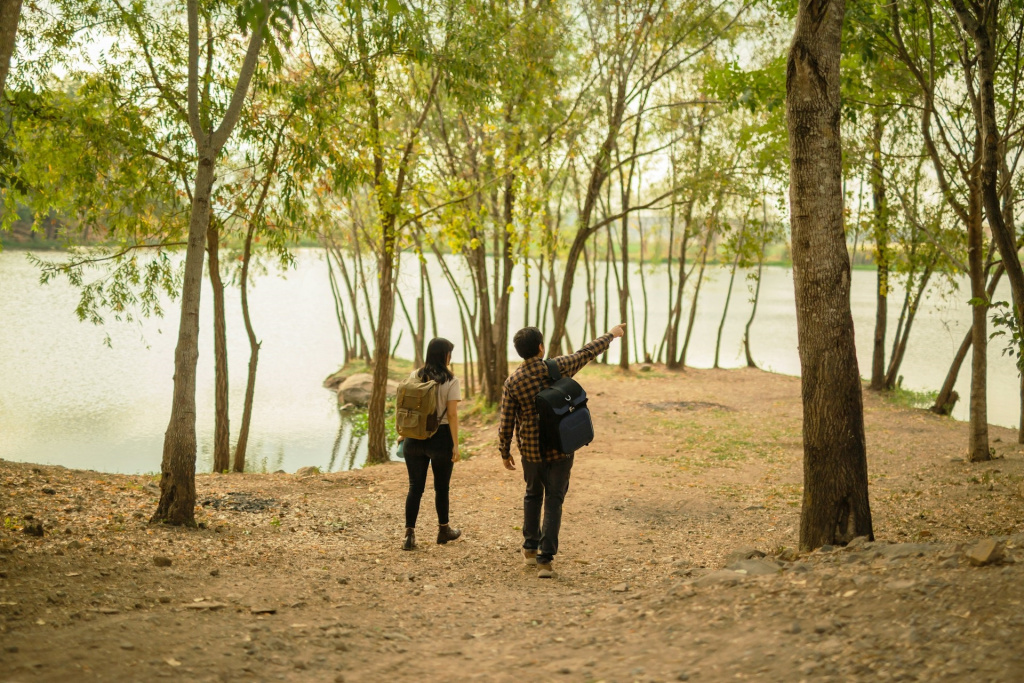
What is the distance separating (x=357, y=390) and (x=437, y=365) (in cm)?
1850

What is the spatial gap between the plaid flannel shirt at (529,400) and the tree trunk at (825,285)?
1.43 metres

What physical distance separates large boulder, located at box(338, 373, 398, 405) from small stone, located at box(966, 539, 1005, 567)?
20.4m

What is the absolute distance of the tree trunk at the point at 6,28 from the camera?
16.0 feet

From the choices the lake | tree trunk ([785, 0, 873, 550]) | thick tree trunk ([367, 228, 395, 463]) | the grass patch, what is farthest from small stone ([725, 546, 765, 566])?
the grass patch

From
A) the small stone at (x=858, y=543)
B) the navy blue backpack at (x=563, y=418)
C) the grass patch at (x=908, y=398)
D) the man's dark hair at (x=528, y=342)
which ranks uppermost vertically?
the man's dark hair at (x=528, y=342)

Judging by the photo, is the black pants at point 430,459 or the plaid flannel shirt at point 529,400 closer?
the plaid flannel shirt at point 529,400

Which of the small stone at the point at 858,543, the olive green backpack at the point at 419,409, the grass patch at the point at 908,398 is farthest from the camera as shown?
the grass patch at the point at 908,398

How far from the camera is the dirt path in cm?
361

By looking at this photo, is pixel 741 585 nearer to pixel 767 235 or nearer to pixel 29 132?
pixel 29 132

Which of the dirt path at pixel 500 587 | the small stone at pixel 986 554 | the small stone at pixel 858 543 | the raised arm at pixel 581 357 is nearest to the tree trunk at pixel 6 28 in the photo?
the dirt path at pixel 500 587

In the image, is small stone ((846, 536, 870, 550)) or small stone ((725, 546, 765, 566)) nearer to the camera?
small stone ((846, 536, 870, 550))

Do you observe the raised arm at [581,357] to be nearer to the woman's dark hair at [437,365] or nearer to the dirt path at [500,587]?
the woman's dark hair at [437,365]

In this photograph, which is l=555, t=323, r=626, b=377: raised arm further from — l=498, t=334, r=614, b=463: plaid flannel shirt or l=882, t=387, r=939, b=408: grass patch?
l=882, t=387, r=939, b=408: grass patch

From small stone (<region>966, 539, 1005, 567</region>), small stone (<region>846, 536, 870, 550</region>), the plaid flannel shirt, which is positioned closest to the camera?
small stone (<region>966, 539, 1005, 567</region>)
